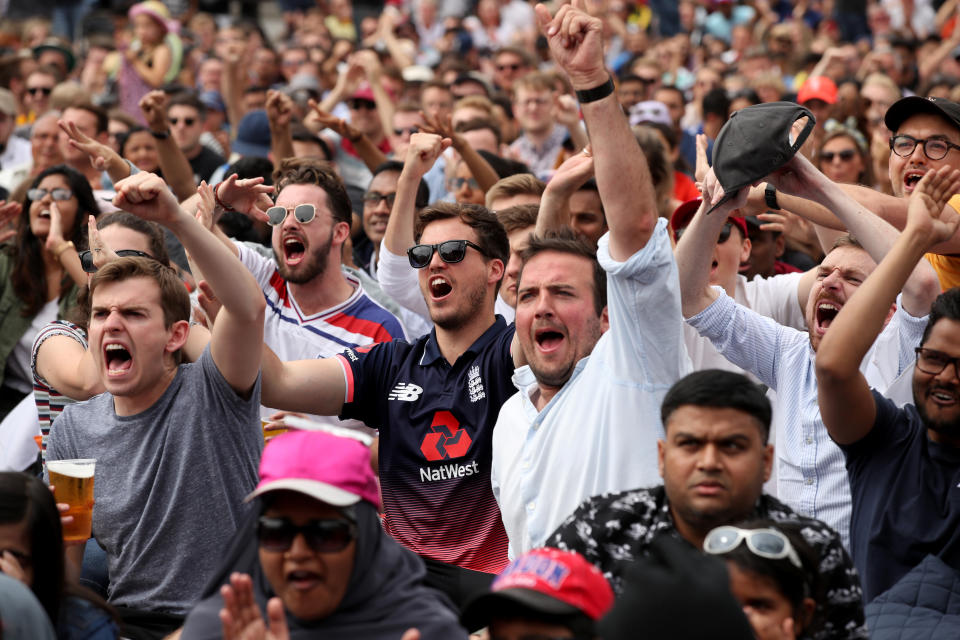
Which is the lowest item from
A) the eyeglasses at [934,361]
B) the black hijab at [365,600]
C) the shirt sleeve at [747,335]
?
the black hijab at [365,600]

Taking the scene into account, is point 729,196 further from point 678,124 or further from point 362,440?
point 678,124

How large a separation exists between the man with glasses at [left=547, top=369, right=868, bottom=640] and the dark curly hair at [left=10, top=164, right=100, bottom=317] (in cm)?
392

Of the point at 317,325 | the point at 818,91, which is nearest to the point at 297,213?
the point at 317,325

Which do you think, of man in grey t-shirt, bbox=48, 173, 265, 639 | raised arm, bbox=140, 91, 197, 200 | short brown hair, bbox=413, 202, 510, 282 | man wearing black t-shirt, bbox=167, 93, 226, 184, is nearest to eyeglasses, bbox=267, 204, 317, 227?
short brown hair, bbox=413, 202, 510, 282

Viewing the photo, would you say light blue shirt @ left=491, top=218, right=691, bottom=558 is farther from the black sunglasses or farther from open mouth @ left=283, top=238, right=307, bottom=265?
open mouth @ left=283, top=238, right=307, bottom=265

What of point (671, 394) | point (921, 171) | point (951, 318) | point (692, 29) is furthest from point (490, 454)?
point (692, 29)

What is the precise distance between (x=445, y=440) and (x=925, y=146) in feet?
7.38

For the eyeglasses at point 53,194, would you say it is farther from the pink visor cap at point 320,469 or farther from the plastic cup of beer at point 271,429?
the pink visor cap at point 320,469

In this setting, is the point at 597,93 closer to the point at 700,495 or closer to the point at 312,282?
the point at 700,495

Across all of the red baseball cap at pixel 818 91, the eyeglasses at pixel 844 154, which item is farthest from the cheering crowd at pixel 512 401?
the red baseball cap at pixel 818 91

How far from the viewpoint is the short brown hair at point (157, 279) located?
4328 millimetres

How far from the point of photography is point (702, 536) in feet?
10.7

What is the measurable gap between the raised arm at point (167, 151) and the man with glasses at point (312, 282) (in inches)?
83.2

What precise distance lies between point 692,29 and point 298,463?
14.8 m
